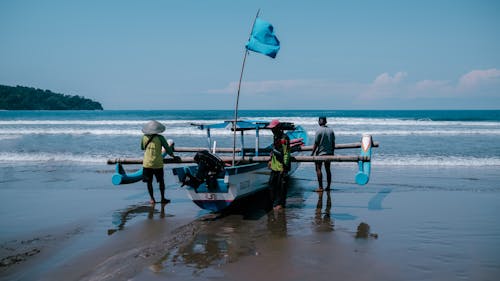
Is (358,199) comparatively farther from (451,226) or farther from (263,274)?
(263,274)

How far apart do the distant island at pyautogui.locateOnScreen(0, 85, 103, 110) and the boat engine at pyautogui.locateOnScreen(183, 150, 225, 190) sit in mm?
151783

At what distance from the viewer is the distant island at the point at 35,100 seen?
452ft

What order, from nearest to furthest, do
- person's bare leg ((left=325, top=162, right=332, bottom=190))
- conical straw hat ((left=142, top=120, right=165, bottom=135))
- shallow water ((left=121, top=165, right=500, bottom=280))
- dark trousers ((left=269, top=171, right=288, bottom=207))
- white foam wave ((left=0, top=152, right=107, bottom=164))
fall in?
shallow water ((left=121, top=165, right=500, bottom=280)), dark trousers ((left=269, top=171, right=288, bottom=207)), conical straw hat ((left=142, top=120, right=165, bottom=135)), person's bare leg ((left=325, top=162, right=332, bottom=190)), white foam wave ((left=0, top=152, right=107, bottom=164))

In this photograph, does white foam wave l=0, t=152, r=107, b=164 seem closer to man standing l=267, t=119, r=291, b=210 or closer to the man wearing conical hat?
the man wearing conical hat

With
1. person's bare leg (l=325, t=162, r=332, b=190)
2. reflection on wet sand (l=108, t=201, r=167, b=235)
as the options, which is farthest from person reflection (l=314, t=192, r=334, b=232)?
reflection on wet sand (l=108, t=201, r=167, b=235)

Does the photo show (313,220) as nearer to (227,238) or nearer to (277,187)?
(277,187)

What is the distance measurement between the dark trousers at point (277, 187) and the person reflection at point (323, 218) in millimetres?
788

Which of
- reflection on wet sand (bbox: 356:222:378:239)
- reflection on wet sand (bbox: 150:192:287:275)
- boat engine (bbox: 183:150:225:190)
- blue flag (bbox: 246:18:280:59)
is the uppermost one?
blue flag (bbox: 246:18:280:59)

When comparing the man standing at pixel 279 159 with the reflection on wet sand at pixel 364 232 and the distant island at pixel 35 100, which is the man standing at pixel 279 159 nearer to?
the reflection on wet sand at pixel 364 232

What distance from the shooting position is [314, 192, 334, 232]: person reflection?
23.5 ft

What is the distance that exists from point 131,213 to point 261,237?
3202 mm

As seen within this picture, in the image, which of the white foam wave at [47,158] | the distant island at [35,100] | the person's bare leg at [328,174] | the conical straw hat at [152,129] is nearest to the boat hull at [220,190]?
the conical straw hat at [152,129]

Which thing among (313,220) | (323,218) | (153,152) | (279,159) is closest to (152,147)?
(153,152)

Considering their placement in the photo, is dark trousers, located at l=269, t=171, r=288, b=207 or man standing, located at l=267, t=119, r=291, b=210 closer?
man standing, located at l=267, t=119, r=291, b=210
